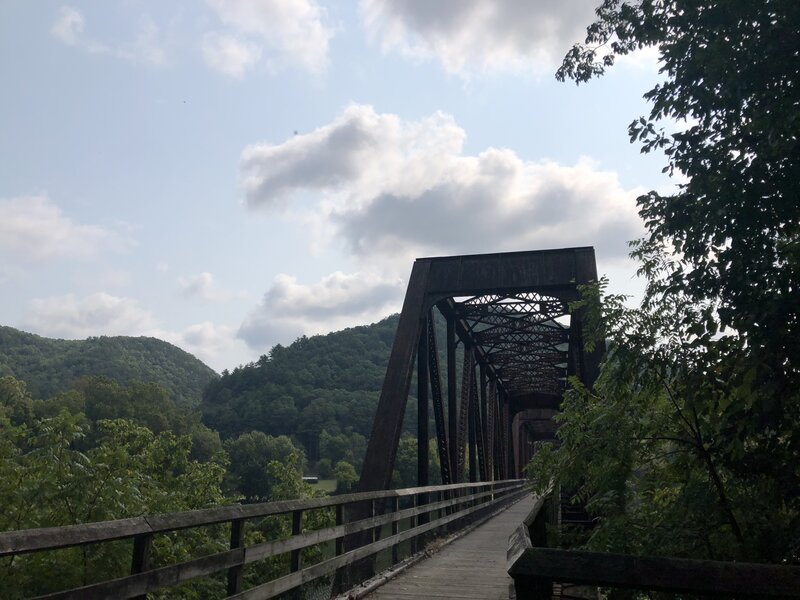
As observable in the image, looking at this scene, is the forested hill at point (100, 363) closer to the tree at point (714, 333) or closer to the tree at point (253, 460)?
the tree at point (253, 460)

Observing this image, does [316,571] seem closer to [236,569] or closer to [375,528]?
[236,569]

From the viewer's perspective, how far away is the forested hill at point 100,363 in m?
132

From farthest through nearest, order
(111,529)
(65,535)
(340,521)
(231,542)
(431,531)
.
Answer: (431,531) < (340,521) < (231,542) < (111,529) < (65,535)

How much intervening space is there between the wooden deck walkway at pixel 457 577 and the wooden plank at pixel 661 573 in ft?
14.5

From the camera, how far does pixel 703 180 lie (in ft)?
14.5

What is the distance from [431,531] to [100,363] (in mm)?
145263

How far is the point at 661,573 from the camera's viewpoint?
6.22ft

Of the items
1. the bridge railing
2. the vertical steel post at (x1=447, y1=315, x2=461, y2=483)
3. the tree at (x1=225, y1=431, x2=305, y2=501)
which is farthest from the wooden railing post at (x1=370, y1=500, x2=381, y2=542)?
the tree at (x1=225, y1=431, x2=305, y2=501)

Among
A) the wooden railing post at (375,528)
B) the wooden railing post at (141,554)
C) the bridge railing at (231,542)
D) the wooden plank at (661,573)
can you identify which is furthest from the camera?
the wooden railing post at (375,528)

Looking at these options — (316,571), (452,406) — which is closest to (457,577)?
(316,571)

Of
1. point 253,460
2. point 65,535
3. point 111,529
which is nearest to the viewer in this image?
point 65,535

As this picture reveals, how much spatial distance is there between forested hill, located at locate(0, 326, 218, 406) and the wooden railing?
12237 cm

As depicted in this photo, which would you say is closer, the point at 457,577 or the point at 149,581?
the point at 149,581

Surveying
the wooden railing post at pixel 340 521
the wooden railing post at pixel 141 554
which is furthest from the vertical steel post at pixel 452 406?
the wooden railing post at pixel 141 554
